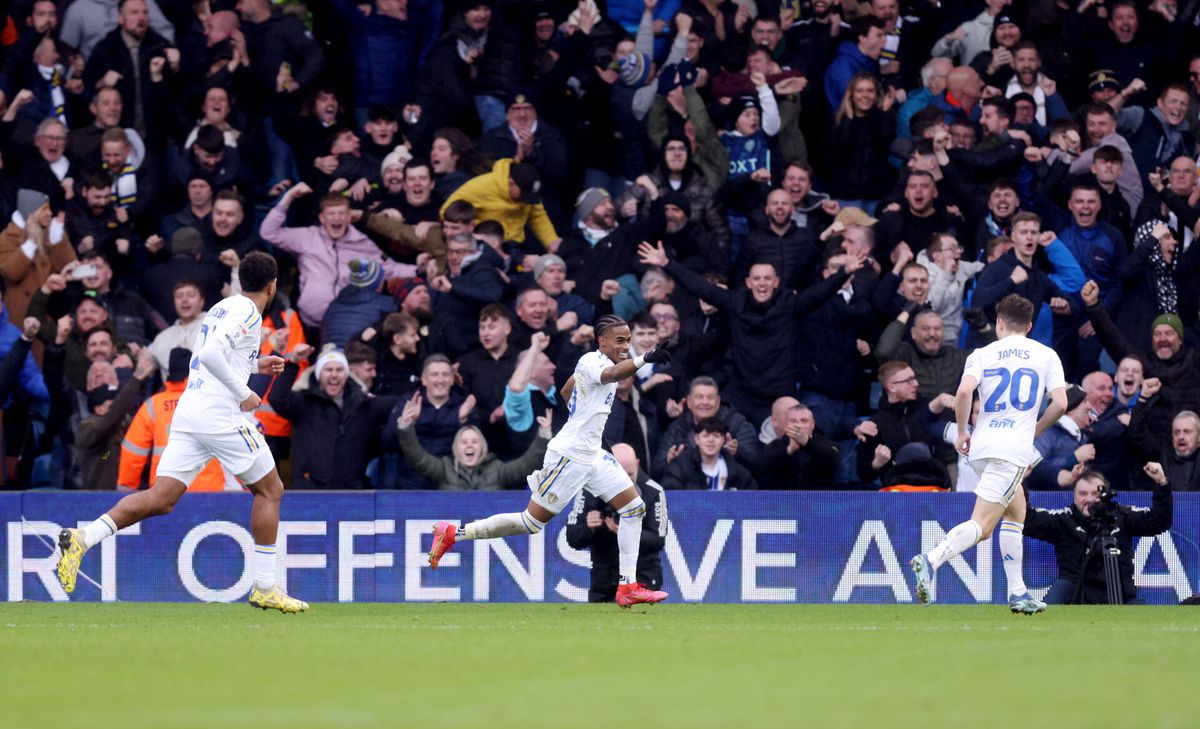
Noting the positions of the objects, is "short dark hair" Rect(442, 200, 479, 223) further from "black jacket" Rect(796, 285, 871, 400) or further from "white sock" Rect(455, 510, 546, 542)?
"white sock" Rect(455, 510, 546, 542)

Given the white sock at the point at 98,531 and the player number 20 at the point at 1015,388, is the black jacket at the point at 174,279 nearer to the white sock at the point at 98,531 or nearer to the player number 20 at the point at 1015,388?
the white sock at the point at 98,531

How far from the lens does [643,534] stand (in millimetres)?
14555

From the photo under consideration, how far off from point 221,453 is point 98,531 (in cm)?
95

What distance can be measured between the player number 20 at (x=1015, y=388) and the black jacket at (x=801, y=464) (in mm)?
3579

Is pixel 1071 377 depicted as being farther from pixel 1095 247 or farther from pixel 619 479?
pixel 619 479

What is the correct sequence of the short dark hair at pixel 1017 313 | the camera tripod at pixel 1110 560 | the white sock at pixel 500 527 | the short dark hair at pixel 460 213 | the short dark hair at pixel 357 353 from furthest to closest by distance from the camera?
the short dark hair at pixel 460 213
the short dark hair at pixel 357 353
the camera tripod at pixel 1110 560
the white sock at pixel 500 527
the short dark hair at pixel 1017 313

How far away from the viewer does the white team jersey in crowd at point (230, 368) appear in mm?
12133

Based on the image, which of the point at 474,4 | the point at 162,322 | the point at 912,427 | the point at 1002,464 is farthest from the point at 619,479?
the point at 474,4

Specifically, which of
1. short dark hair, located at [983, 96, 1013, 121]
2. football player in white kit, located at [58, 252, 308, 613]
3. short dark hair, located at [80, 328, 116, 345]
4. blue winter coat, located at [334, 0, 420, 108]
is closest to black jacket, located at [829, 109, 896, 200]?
short dark hair, located at [983, 96, 1013, 121]

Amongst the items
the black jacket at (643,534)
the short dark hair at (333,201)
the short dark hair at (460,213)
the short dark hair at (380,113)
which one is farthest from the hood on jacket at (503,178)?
the black jacket at (643,534)

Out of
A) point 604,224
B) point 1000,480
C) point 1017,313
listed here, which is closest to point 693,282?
point 604,224

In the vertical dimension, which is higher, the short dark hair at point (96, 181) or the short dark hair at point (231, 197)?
the short dark hair at point (96, 181)

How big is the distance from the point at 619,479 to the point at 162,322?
666 cm

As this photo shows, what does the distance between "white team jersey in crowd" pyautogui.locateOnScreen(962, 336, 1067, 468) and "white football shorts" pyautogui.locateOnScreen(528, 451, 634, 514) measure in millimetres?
2553
